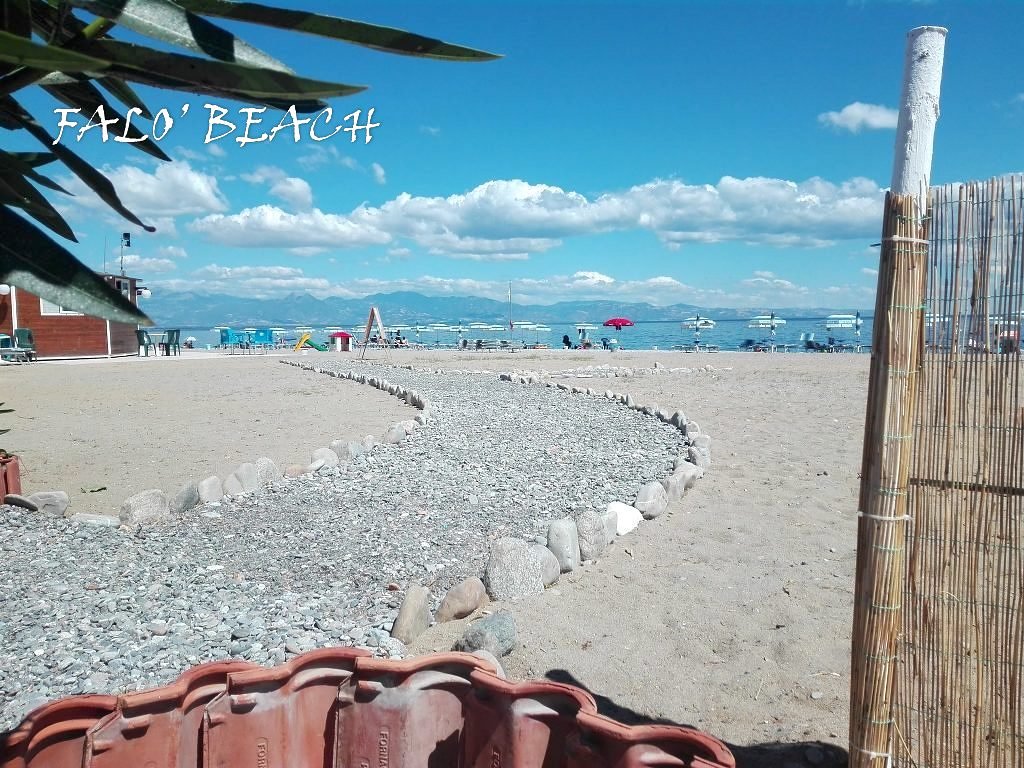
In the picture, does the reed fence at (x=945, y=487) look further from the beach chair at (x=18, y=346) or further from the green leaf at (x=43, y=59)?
the beach chair at (x=18, y=346)

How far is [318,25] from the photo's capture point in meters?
1.03

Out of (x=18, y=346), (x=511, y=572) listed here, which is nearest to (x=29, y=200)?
(x=511, y=572)

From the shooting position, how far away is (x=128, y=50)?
3.06ft

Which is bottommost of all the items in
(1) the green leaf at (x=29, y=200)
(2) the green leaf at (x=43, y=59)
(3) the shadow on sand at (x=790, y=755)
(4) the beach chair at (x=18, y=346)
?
(3) the shadow on sand at (x=790, y=755)

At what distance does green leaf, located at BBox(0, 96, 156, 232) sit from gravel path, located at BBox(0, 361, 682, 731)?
83.9 inches

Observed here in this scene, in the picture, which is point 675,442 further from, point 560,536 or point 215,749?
point 215,749

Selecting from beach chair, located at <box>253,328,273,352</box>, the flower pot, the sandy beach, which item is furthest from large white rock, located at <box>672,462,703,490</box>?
beach chair, located at <box>253,328,273,352</box>

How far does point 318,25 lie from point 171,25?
19cm

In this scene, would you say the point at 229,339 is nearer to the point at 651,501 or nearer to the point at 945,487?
the point at 651,501

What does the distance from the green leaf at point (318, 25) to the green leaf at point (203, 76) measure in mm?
131

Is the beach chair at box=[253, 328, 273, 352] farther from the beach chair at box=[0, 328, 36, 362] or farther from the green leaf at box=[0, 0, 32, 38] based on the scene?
the green leaf at box=[0, 0, 32, 38]

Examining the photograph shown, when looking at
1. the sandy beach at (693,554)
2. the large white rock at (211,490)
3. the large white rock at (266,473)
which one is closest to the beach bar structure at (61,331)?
the sandy beach at (693,554)

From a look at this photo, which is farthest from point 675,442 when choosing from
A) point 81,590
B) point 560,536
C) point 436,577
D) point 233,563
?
point 81,590

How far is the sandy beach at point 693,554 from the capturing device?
9.18 feet
